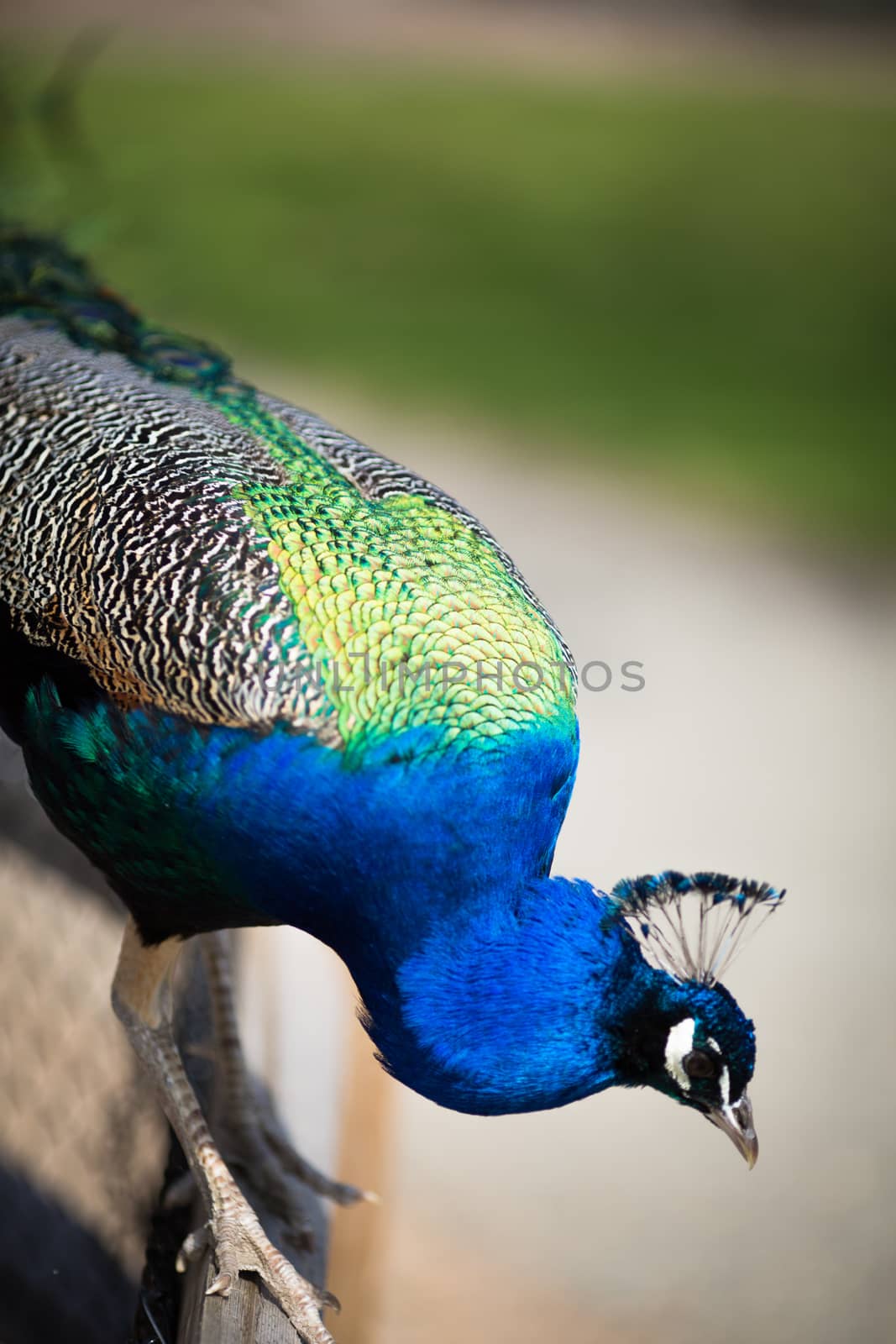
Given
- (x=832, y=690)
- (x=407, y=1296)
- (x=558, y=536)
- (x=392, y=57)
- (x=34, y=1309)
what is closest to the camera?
(x=34, y=1309)

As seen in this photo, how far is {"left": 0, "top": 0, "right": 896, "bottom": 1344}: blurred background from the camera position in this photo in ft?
7.88

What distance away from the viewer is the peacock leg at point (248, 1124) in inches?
79.1

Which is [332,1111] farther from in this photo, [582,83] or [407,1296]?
[582,83]

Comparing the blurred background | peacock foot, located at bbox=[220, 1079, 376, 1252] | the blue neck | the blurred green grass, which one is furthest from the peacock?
the blurred green grass

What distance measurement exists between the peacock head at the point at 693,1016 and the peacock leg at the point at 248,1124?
2.44 feet

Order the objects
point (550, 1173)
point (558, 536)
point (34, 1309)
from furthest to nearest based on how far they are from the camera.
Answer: point (558, 536), point (550, 1173), point (34, 1309)

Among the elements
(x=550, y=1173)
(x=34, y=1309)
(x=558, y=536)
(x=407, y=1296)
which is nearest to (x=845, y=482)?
(x=558, y=536)

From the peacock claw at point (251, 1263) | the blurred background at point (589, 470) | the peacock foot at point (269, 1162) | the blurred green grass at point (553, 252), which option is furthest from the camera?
the blurred green grass at point (553, 252)

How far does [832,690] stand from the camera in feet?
14.7

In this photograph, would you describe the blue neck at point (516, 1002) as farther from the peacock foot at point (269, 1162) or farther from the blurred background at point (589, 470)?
the blurred background at point (589, 470)

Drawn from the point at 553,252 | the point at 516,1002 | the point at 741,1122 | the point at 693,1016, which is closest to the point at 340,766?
the point at 516,1002

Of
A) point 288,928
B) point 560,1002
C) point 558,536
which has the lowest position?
point 288,928

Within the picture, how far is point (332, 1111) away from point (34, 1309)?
526 millimetres

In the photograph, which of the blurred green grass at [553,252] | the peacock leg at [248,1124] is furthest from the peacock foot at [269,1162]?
the blurred green grass at [553,252]
